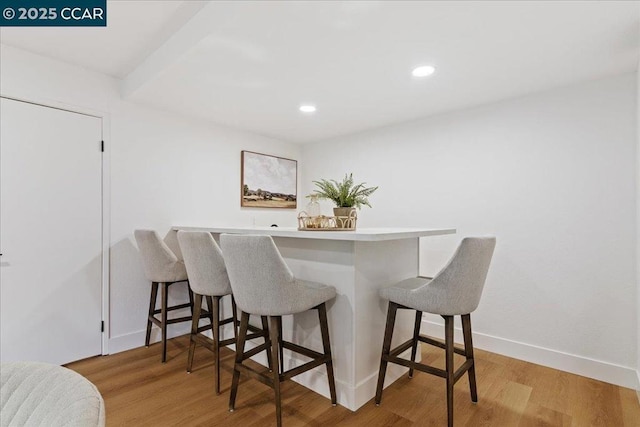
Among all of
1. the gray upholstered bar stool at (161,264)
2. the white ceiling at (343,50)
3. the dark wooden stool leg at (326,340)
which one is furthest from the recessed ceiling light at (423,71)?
the gray upholstered bar stool at (161,264)

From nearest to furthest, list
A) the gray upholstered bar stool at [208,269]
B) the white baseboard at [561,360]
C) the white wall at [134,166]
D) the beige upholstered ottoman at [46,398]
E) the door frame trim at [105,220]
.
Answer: the beige upholstered ottoman at [46,398] → the gray upholstered bar stool at [208,269] → the white baseboard at [561,360] → the white wall at [134,166] → the door frame trim at [105,220]

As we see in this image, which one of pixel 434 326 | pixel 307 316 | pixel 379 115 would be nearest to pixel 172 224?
pixel 307 316

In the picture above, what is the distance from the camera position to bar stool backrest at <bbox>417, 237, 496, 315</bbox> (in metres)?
1.70

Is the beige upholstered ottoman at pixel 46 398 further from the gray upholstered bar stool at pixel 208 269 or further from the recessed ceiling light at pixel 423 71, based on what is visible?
the recessed ceiling light at pixel 423 71

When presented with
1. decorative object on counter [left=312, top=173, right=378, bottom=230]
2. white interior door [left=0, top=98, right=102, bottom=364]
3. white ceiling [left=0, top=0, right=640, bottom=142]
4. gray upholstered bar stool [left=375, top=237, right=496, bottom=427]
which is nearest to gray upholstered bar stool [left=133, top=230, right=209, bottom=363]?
white interior door [left=0, top=98, right=102, bottom=364]

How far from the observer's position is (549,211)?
8.47ft

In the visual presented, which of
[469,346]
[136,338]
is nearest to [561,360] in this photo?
[469,346]

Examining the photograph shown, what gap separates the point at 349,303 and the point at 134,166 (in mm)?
2293

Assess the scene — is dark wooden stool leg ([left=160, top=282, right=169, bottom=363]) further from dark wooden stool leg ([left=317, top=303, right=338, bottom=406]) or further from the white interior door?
dark wooden stool leg ([left=317, top=303, right=338, bottom=406])

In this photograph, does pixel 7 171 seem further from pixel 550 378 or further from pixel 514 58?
pixel 550 378

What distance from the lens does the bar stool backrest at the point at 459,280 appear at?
5.57 ft

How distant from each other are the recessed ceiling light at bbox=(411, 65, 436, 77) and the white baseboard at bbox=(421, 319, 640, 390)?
2.24 m

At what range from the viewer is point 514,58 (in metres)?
2.10

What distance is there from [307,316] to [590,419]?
5.71 ft
